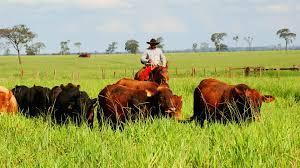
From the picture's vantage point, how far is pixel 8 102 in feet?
33.6

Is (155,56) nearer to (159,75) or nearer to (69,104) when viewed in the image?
(159,75)

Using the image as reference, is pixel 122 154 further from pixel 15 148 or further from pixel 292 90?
pixel 292 90

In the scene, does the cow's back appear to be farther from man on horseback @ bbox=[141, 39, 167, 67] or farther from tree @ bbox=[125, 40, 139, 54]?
tree @ bbox=[125, 40, 139, 54]

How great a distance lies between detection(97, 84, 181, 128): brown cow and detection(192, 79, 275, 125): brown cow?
675 mm

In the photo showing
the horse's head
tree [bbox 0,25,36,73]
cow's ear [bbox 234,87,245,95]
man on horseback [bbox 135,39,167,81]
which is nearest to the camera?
cow's ear [bbox 234,87,245,95]

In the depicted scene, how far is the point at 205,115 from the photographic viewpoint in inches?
346

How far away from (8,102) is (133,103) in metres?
3.51

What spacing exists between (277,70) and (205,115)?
2910 centimetres


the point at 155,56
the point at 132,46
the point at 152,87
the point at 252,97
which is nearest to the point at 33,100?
the point at 152,87

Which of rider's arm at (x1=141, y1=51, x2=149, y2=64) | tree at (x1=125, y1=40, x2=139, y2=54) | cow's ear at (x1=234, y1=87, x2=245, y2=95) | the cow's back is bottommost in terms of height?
cow's ear at (x1=234, y1=87, x2=245, y2=95)

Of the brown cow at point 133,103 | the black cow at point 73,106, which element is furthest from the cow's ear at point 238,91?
the black cow at point 73,106

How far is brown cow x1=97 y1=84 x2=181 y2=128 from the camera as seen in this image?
811 centimetres

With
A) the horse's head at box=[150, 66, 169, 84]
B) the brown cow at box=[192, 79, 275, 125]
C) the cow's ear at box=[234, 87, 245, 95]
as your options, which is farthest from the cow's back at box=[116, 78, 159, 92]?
the cow's ear at box=[234, 87, 245, 95]

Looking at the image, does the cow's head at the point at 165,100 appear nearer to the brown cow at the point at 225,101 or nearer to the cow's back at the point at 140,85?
the cow's back at the point at 140,85
